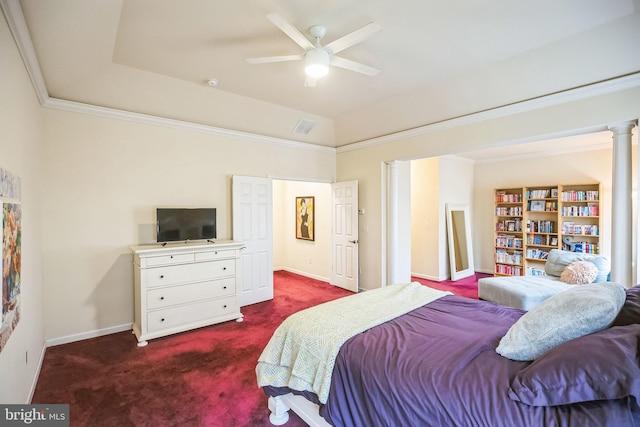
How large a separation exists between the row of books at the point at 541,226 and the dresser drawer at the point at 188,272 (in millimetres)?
5712

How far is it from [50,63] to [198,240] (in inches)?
90.6

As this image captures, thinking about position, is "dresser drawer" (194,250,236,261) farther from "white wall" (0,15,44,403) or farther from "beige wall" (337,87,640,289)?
"beige wall" (337,87,640,289)

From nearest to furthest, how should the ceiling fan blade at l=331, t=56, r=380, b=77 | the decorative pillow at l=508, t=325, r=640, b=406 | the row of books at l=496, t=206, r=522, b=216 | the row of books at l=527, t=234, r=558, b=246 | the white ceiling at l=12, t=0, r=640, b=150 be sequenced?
the decorative pillow at l=508, t=325, r=640, b=406
the white ceiling at l=12, t=0, r=640, b=150
the ceiling fan blade at l=331, t=56, r=380, b=77
the row of books at l=527, t=234, r=558, b=246
the row of books at l=496, t=206, r=522, b=216

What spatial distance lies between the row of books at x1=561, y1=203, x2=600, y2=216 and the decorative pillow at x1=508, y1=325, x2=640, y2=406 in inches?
206

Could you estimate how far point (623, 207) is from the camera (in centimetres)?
281

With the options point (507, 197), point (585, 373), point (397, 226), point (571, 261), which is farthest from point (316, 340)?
point (507, 197)

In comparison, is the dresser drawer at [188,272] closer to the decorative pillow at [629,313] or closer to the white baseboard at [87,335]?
the white baseboard at [87,335]

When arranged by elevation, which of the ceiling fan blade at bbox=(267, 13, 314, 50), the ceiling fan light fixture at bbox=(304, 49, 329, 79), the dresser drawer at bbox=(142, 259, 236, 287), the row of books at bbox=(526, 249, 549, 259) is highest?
the ceiling fan blade at bbox=(267, 13, 314, 50)

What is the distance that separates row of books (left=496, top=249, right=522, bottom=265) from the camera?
6070mm

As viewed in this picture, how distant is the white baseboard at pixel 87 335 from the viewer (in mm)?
3223

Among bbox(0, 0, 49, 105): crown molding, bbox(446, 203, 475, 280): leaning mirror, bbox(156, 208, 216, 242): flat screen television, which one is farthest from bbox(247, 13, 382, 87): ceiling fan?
bbox(446, 203, 475, 280): leaning mirror

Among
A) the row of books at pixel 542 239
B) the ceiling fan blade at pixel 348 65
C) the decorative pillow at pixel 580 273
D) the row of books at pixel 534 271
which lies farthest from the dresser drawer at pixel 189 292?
the row of books at pixel 542 239

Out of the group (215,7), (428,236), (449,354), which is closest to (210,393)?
(449,354)

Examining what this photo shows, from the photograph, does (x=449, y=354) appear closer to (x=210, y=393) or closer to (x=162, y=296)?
(x=210, y=393)
